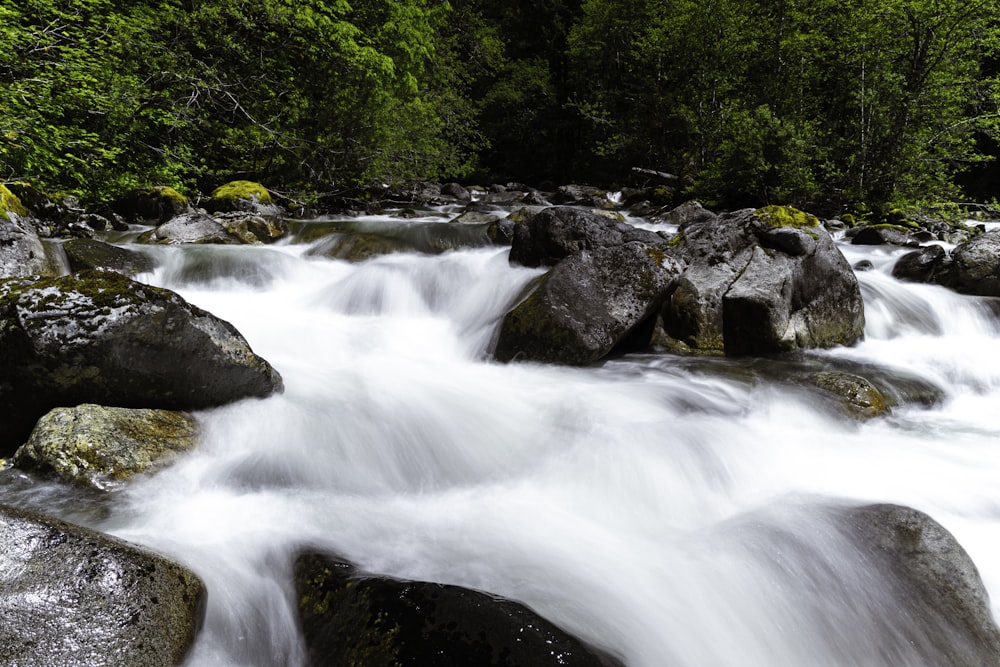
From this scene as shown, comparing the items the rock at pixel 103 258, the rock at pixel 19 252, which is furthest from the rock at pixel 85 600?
the rock at pixel 103 258

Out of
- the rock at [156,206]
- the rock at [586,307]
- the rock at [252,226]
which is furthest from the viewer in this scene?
the rock at [156,206]

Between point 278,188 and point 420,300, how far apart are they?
29.3 ft

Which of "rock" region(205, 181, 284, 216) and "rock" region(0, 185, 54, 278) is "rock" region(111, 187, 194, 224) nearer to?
"rock" region(205, 181, 284, 216)

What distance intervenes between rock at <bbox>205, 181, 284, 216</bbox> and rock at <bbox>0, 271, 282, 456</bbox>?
327 inches

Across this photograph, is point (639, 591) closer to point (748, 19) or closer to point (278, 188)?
point (278, 188)

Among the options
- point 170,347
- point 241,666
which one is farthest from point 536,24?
point 241,666

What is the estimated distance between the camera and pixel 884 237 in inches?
433

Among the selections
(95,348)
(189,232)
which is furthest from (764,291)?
(189,232)

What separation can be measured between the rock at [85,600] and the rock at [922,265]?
10194 mm

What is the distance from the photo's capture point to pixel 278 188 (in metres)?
14.5

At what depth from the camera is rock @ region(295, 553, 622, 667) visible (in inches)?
70.4

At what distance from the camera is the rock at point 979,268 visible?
7602mm

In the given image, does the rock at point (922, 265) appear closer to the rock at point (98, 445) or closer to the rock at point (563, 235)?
the rock at point (563, 235)

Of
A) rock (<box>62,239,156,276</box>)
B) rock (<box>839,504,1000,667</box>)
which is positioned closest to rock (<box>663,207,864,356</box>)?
rock (<box>839,504,1000,667</box>)
